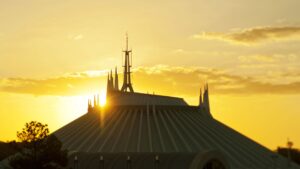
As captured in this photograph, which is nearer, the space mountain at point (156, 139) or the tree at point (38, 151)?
the tree at point (38, 151)

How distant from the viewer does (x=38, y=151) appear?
43844mm

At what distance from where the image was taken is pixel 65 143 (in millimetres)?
57688

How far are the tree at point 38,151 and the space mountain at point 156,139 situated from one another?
636 centimetres

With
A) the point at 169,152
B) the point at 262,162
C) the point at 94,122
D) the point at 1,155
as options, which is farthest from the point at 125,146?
the point at 1,155

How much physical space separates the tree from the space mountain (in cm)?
636

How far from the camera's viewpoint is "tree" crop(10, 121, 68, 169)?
43531 millimetres

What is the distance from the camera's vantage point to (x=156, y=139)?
183 ft

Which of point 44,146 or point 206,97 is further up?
point 206,97

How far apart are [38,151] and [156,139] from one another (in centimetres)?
1460

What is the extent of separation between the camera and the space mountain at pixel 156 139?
168 feet

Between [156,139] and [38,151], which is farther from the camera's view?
[156,139]

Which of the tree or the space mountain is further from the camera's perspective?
the space mountain

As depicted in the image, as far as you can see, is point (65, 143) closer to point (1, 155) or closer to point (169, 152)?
point (169, 152)

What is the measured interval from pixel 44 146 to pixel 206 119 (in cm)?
2533
